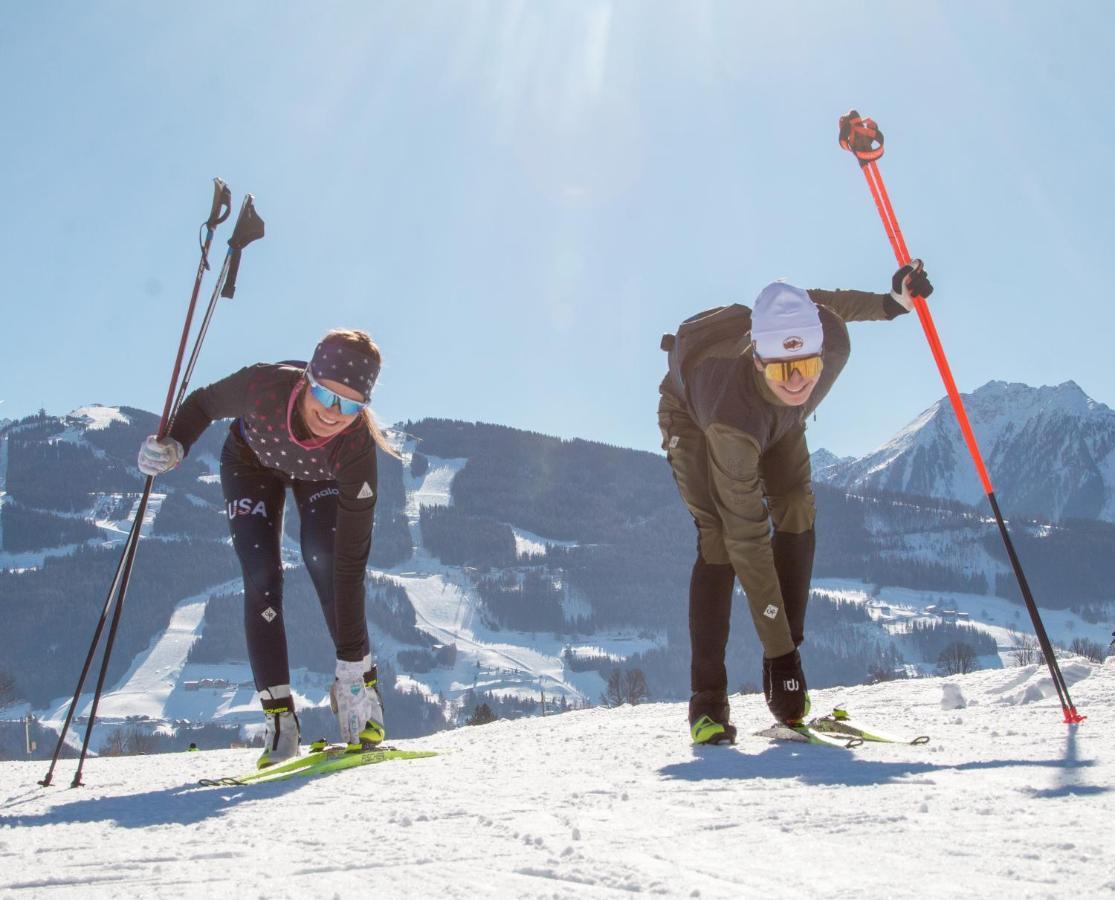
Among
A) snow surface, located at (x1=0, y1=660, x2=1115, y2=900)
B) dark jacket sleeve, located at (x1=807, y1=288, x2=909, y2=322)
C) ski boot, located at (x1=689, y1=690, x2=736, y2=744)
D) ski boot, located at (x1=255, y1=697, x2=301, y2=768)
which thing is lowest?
snow surface, located at (x1=0, y1=660, x2=1115, y2=900)

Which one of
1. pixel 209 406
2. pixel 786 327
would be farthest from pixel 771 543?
pixel 209 406

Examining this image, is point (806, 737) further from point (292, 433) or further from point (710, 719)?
point (292, 433)

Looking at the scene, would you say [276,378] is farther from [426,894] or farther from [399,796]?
[426,894]

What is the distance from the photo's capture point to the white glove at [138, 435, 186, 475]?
4.77 metres

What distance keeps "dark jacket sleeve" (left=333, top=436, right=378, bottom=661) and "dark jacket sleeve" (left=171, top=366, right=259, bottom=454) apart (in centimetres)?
68

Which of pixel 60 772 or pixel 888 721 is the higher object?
pixel 60 772

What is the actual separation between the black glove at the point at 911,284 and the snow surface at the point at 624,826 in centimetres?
221

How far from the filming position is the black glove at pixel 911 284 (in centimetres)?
509

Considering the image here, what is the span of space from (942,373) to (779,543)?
2.20 m

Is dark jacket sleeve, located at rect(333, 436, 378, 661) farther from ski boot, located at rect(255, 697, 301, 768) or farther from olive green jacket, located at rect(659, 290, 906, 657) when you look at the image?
olive green jacket, located at rect(659, 290, 906, 657)

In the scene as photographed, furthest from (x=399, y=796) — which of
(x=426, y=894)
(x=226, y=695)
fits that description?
(x=226, y=695)

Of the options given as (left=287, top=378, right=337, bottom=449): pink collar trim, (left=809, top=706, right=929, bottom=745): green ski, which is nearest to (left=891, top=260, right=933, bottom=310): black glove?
(left=809, top=706, right=929, bottom=745): green ski

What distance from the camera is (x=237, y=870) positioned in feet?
7.02

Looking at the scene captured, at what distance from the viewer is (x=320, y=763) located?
4277 millimetres
